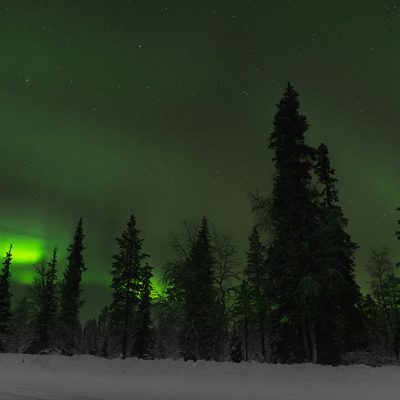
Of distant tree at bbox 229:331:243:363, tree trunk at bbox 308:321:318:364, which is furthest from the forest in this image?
distant tree at bbox 229:331:243:363

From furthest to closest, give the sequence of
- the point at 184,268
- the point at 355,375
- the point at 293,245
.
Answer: the point at 184,268
the point at 293,245
the point at 355,375

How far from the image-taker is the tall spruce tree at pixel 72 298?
4616cm

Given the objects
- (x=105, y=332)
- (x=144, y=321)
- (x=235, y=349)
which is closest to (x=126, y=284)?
(x=144, y=321)

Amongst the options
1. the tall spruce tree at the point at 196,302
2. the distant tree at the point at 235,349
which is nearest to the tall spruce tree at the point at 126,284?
the tall spruce tree at the point at 196,302

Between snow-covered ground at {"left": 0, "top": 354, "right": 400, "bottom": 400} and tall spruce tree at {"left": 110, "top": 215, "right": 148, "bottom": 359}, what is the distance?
18.3 m

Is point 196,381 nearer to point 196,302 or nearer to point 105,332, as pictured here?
point 196,302

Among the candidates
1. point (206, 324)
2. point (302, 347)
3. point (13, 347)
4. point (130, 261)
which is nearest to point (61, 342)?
point (130, 261)

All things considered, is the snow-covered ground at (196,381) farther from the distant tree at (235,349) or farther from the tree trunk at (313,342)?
the distant tree at (235,349)

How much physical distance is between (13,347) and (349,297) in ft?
241

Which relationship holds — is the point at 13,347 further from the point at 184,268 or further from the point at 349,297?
the point at 349,297

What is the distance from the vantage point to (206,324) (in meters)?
30.6

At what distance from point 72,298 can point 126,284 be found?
1087 centimetres

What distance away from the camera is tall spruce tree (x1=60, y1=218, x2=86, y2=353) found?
1817 inches

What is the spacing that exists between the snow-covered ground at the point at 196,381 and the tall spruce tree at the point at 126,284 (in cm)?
1828
